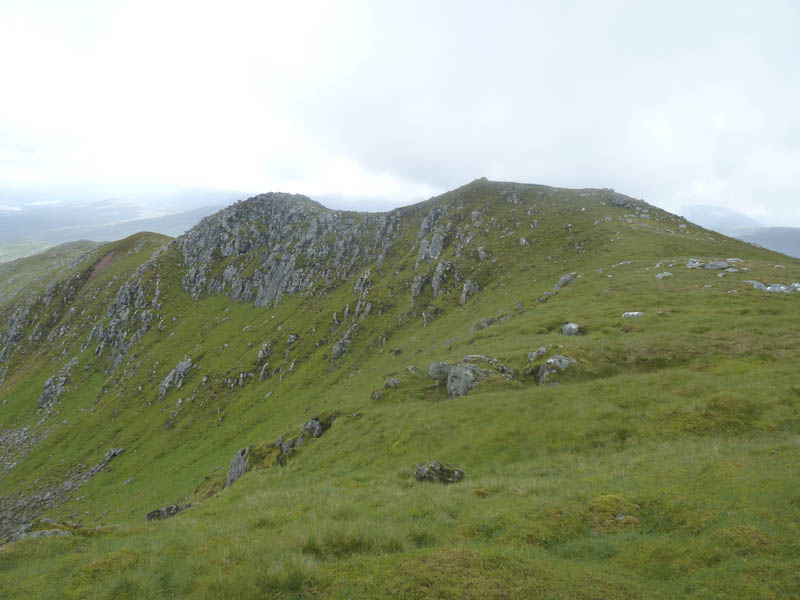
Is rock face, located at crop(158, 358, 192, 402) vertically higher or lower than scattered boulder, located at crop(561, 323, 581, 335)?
lower

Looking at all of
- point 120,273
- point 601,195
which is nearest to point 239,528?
point 601,195

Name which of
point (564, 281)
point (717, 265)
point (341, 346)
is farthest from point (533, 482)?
point (341, 346)

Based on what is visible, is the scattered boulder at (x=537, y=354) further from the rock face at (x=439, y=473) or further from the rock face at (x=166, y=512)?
the rock face at (x=166, y=512)

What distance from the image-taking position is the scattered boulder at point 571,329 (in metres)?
37.8

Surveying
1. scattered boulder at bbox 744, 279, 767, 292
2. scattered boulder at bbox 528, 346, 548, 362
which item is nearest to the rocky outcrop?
scattered boulder at bbox 528, 346, 548, 362

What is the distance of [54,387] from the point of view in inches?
4048

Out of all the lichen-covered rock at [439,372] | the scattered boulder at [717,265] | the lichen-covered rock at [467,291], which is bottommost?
the lichen-covered rock at [439,372]

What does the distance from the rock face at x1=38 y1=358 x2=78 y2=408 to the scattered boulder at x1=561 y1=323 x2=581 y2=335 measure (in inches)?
5140

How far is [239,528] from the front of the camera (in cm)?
1378

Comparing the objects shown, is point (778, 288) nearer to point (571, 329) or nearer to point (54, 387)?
point (571, 329)

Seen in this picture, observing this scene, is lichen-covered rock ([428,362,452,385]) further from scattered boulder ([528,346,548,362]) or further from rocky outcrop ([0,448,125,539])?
rocky outcrop ([0,448,125,539])

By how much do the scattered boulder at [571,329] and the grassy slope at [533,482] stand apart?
1441 mm

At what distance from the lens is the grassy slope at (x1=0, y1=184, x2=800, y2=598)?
9.13 meters

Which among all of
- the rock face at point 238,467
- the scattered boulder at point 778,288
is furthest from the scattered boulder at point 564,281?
the rock face at point 238,467
